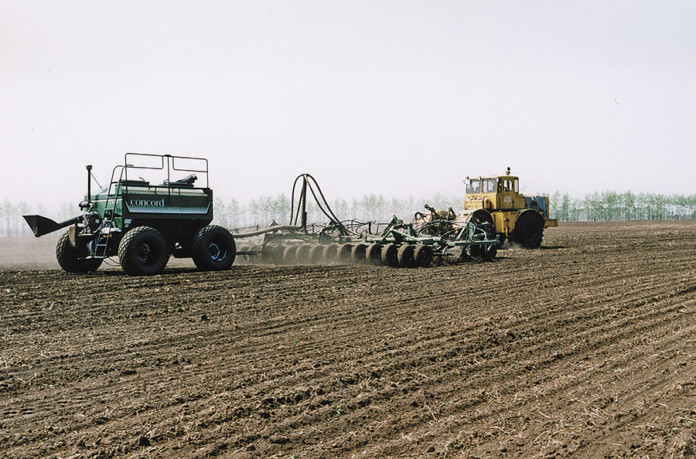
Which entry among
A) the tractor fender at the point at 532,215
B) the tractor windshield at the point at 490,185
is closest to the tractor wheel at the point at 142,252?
the tractor windshield at the point at 490,185

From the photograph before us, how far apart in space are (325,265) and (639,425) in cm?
1102

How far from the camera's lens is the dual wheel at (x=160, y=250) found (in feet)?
39.8

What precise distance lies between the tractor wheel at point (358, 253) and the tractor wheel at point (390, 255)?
68cm

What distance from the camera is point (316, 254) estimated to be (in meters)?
15.6

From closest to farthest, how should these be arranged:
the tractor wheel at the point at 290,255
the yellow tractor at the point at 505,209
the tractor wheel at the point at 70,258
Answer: the tractor wheel at the point at 70,258, the tractor wheel at the point at 290,255, the yellow tractor at the point at 505,209

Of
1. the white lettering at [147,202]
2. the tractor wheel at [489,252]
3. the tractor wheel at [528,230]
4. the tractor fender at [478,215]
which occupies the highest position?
the white lettering at [147,202]

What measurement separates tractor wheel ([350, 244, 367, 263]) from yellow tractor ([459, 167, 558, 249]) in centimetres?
548

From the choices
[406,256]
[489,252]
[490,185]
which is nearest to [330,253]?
[406,256]

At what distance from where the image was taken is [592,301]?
29.9ft

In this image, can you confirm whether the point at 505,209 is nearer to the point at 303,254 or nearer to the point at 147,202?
the point at 303,254

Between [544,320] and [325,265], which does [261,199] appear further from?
[544,320]

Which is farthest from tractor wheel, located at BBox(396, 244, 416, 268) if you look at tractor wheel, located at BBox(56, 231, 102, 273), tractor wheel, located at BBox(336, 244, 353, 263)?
tractor wheel, located at BBox(56, 231, 102, 273)

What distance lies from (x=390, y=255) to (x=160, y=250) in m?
5.49

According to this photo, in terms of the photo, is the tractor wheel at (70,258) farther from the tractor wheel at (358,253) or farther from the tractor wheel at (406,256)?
the tractor wheel at (406,256)
